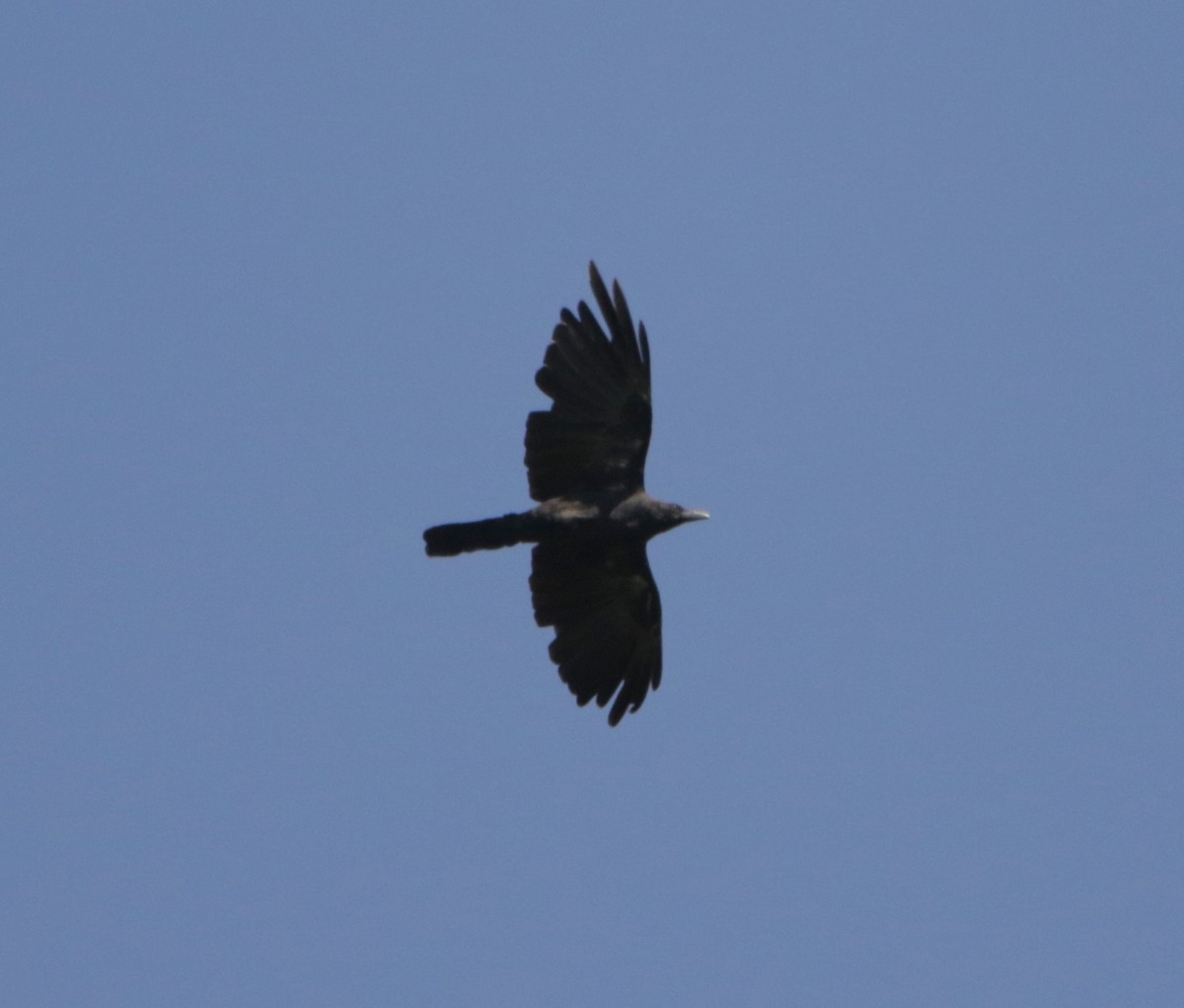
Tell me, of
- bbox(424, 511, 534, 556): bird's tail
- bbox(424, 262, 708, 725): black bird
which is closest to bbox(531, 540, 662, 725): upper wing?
bbox(424, 262, 708, 725): black bird

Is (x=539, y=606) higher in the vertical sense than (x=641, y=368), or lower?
lower

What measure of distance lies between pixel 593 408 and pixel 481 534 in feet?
5.77

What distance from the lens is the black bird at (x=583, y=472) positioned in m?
19.7

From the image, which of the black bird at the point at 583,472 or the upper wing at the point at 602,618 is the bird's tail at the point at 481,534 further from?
the upper wing at the point at 602,618

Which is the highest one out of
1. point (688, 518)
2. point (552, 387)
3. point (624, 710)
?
point (552, 387)

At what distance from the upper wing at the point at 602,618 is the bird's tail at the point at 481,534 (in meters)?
0.67

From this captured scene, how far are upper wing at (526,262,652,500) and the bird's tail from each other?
0.47 m

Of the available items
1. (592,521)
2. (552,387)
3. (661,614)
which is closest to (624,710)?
(661,614)

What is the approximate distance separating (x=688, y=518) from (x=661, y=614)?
1.45 meters

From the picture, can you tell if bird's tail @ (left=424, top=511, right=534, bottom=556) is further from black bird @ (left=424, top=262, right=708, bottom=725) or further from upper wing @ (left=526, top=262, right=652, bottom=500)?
upper wing @ (left=526, top=262, right=652, bottom=500)

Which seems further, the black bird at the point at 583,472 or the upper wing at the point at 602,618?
the upper wing at the point at 602,618

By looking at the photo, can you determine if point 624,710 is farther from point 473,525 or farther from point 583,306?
point 583,306

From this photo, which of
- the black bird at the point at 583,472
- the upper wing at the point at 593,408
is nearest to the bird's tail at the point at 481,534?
the black bird at the point at 583,472

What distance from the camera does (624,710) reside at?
21.0m
